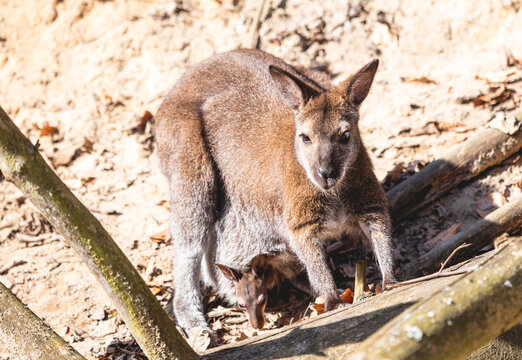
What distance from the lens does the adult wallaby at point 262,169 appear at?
409 centimetres

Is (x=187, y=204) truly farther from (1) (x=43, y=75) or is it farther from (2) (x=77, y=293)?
(1) (x=43, y=75)

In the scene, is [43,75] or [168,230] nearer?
[168,230]

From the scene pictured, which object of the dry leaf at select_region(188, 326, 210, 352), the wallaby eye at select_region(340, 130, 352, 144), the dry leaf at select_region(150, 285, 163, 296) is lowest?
the dry leaf at select_region(150, 285, 163, 296)

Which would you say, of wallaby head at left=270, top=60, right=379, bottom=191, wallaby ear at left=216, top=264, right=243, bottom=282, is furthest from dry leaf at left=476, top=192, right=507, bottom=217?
wallaby ear at left=216, top=264, right=243, bottom=282

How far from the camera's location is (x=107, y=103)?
22.2 feet

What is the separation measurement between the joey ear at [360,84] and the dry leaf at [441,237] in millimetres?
1330

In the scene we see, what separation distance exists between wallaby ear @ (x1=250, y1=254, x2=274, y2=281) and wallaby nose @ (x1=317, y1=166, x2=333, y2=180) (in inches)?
44.5

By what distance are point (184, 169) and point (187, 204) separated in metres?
0.29

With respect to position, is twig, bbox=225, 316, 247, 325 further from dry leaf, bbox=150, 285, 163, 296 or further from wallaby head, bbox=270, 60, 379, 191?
wallaby head, bbox=270, 60, 379, 191

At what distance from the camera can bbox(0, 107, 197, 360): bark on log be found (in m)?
2.42

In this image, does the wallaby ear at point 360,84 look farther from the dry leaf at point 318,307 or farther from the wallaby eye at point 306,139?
the dry leaf at point 318,307

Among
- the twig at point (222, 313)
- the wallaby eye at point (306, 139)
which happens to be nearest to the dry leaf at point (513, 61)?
the wallaby eye at point (306, 139)

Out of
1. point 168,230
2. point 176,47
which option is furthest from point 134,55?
point 168,230

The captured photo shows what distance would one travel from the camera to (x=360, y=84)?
412cm
